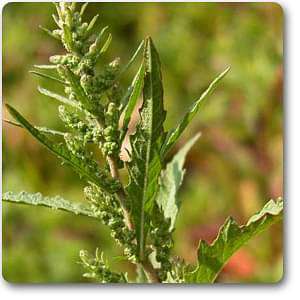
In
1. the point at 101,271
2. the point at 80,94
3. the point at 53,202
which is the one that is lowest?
the point at 101,271

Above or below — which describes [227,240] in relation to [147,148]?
below

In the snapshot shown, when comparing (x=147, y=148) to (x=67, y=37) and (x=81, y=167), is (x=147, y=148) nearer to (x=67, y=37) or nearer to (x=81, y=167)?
(x=81, y=167)

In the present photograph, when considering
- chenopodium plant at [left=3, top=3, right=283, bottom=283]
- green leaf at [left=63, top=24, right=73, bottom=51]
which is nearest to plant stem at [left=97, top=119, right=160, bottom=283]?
chenopodium plant at [left=3, top=3, right=283, bottom=283]

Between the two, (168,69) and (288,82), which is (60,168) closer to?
(168,69)

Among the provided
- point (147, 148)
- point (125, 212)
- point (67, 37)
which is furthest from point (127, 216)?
point (67, 37)

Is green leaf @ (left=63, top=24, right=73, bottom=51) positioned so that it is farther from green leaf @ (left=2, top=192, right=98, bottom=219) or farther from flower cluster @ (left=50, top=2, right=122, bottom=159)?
green leaf @ (left=2, top=192, right=98, bottom=219)

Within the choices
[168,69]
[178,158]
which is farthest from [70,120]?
[168,69]

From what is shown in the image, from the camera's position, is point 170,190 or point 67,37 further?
point 170,190
